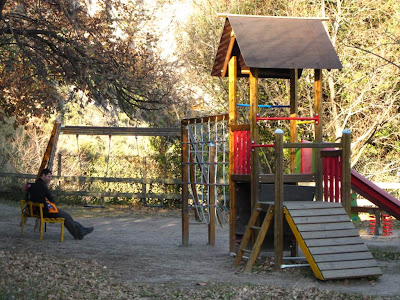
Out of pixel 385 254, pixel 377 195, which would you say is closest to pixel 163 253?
pixel 385 254

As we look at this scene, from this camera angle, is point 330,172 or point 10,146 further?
point 10,146

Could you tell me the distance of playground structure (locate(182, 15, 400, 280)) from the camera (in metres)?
7.91

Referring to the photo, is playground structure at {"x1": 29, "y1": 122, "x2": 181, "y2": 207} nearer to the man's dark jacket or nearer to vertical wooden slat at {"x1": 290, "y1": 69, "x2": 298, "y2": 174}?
the man's dark jacket

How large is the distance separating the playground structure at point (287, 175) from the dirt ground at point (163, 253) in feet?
1.13

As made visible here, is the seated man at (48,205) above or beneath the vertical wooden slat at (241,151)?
beneath

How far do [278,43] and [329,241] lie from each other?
3.17 metres

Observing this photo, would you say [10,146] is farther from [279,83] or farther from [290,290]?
[290,290]

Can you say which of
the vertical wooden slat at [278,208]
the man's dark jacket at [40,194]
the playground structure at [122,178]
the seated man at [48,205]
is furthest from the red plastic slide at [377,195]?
the playground structure at [122,178]

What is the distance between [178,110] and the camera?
63.7ft

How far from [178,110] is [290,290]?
1295cm

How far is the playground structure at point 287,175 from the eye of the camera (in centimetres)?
791

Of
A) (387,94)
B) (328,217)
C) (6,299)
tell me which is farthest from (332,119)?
(6,299)

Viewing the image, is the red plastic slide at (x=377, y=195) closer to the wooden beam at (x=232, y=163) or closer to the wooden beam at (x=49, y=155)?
the wooden beam at (x=232, y=163)

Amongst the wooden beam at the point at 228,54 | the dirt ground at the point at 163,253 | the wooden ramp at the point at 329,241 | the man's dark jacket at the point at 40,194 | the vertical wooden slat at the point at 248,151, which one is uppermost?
the wooden beam at the point at 228,54
